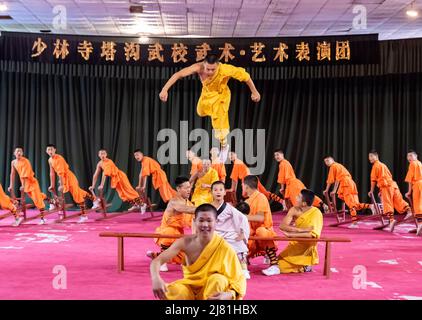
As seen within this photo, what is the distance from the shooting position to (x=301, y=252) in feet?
18.5

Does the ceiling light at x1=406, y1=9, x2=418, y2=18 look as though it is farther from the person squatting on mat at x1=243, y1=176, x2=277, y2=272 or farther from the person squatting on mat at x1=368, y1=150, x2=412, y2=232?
the person squatting on mat at x1=243, y1=176, x2=277, y2=272

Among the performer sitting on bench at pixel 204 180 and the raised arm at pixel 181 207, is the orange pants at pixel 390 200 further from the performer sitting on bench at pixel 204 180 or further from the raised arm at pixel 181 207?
the raised arm at pixel 181 207

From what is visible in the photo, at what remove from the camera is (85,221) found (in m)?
9.80

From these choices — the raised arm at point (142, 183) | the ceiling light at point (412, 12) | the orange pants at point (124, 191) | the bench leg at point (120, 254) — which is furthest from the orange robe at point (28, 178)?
the ceiling light at point (412, 12)

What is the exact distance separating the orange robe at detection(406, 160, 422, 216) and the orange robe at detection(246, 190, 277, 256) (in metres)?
3.56

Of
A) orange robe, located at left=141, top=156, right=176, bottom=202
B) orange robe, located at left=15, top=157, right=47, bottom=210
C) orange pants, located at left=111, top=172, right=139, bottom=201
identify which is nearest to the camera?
orange robe, located at left=15, top=157, right=47, bottom=210

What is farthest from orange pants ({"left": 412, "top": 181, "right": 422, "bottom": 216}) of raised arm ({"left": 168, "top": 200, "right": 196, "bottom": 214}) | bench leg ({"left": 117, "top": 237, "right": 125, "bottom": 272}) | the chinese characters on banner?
bench leg ({"left": 117, "top": 237, "right": 125, "bottom": 272})

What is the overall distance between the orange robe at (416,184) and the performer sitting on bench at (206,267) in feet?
18.8

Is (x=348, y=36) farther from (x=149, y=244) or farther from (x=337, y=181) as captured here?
(x=149, y=244)

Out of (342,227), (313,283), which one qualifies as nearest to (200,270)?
(313,283)

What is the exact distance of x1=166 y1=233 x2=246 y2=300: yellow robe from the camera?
11.3 ft

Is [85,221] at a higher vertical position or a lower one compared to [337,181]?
lower

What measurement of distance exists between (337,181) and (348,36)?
2.32m

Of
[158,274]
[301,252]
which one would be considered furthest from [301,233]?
[158,274]
